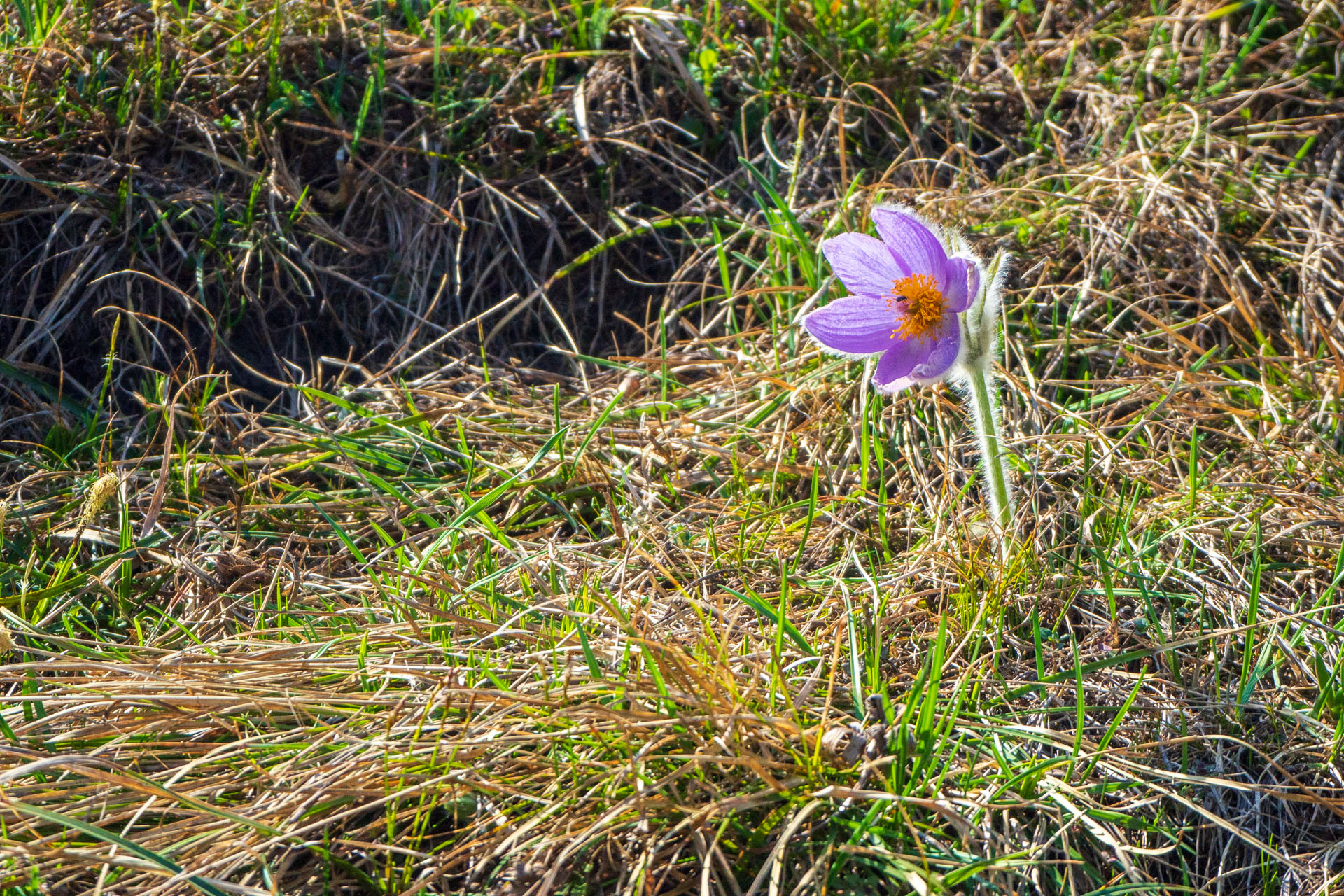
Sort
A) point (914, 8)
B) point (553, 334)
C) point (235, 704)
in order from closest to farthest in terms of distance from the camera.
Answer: point (235, 704) < point (553, 334) < point (914, 8)

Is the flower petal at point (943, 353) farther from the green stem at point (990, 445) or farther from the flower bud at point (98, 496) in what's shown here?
the flower bud at point (98, 496)

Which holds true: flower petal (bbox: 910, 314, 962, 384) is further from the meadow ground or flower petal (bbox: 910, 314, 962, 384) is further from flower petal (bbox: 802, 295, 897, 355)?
the meadow ground

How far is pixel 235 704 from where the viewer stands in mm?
1613

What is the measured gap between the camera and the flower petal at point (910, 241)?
6.07 feet

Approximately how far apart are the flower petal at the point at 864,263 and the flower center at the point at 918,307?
0.03 meters

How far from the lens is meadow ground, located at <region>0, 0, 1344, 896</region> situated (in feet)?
4.90

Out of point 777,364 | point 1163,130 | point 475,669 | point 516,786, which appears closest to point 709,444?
point 777,364

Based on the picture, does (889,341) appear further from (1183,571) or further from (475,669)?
(475,669)

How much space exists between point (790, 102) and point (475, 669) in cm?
196

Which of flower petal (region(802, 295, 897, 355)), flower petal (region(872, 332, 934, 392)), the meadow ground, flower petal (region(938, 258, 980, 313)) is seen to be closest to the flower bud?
the meadow ground

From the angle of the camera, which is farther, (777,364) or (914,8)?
(914,8)

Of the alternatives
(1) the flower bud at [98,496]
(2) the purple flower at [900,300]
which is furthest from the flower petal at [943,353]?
(1) the flower bud at [98,496]

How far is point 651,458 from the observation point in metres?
2.37

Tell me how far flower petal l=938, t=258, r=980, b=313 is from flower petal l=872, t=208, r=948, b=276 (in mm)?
22
